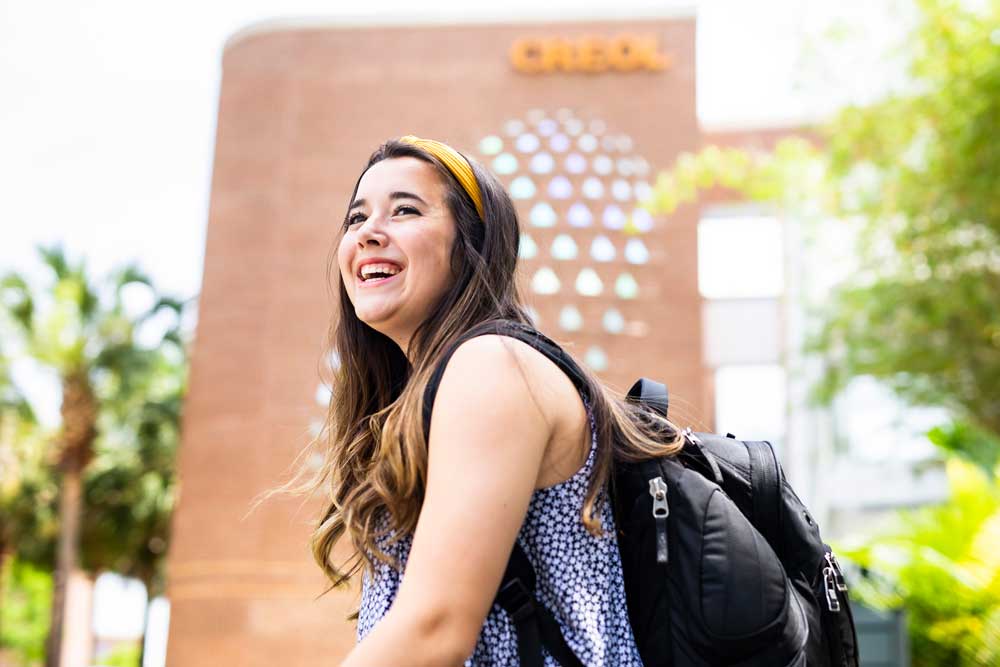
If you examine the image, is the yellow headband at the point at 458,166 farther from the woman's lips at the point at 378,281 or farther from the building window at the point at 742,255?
the building window at the point at 742,255

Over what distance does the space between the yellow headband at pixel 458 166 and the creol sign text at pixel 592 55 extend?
467 inches

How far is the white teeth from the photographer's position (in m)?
1.73

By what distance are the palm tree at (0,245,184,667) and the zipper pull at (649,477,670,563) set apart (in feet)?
64.9

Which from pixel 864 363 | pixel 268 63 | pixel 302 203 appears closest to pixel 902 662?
pixel 864 363

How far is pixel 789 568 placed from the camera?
1.62m

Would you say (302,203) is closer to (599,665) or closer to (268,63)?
(268,63)

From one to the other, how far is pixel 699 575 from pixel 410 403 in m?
0.42

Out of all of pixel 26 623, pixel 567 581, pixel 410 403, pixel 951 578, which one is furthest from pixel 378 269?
pixel 26 623

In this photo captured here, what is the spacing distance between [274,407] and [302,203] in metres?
2.46

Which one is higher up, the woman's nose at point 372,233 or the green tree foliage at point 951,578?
the woman's nose at point 372,233

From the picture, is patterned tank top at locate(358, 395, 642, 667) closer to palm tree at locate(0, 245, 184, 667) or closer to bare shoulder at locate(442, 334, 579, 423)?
bare shoulder at locate(442, 334, 579, 423)

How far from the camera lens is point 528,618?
145 centimetres

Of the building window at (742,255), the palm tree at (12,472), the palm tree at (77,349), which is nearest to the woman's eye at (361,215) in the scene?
the building window at (742,255)

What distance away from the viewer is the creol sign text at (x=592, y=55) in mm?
13250
